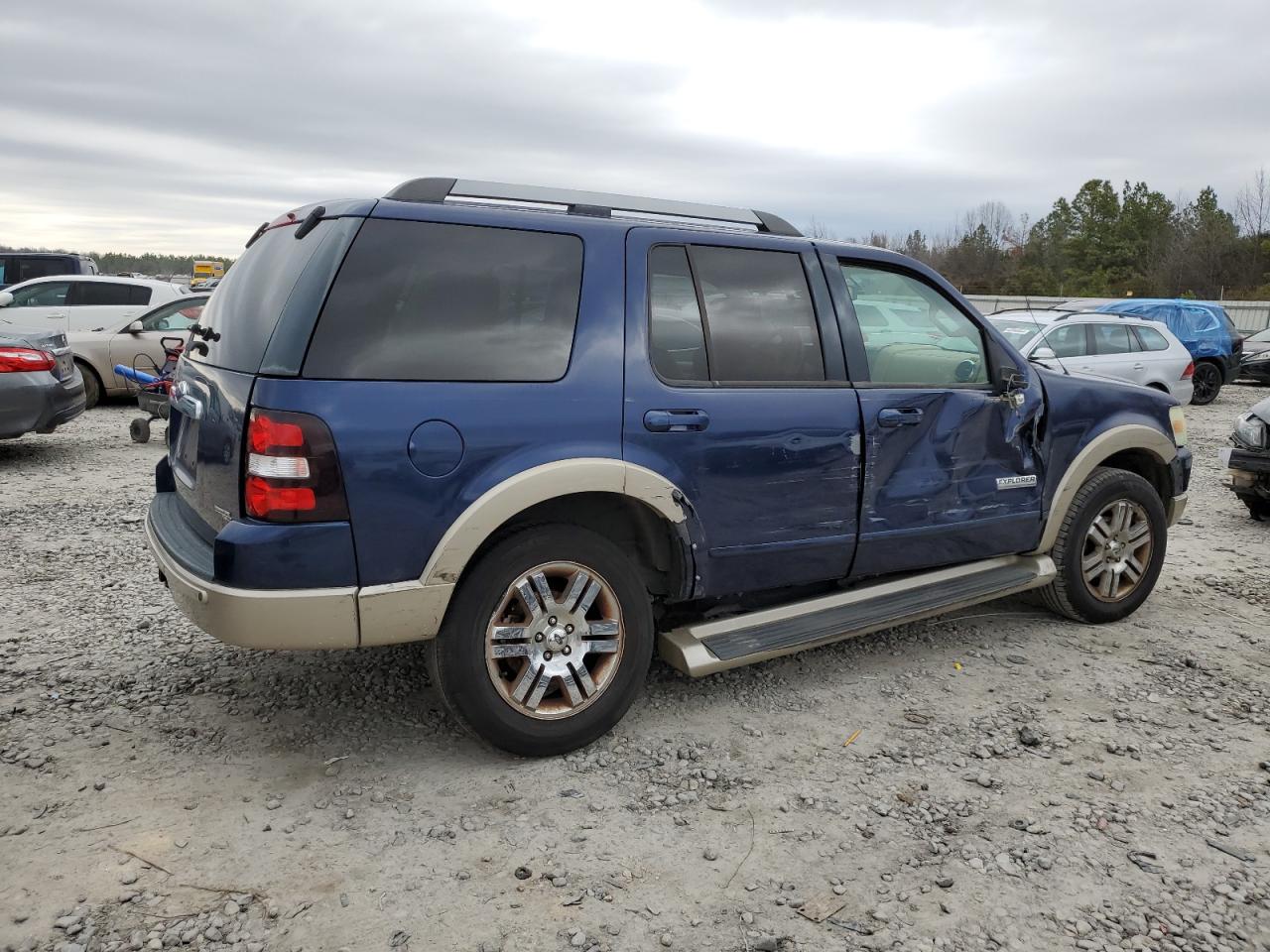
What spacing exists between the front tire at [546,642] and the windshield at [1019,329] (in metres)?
9.64

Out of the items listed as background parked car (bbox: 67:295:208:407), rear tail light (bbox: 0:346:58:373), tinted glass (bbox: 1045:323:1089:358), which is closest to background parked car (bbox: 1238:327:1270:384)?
tinted glass (bbox: 1045:323:1089:358)

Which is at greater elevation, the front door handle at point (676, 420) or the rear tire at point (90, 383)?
the front door handle at point (676, 420)

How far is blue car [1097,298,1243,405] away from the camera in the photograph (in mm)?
16938

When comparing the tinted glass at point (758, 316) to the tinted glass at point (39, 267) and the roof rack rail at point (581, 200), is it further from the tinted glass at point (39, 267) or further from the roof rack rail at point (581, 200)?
the tinted glass at point (39, 267)

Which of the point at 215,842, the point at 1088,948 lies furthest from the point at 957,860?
the point at 215,842

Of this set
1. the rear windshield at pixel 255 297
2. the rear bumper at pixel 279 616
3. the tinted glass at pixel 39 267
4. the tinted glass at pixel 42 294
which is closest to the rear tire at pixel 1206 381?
the rear windshield at pixel 255 297

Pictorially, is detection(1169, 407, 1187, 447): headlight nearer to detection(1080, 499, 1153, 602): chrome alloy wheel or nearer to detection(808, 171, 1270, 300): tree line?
detection(1080, 499, 1153, 602): chrome alloy wheel

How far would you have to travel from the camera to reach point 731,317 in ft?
12.6

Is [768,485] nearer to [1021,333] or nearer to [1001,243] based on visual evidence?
[1021,333]

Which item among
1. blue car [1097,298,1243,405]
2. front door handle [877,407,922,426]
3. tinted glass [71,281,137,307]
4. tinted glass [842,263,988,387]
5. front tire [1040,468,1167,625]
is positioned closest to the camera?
front door handle [877,407,922,426]

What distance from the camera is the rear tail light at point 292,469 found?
3002 mm

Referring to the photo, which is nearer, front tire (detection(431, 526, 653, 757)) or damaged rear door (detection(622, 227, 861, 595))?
front tire (detection(431, 526, 653, 757))

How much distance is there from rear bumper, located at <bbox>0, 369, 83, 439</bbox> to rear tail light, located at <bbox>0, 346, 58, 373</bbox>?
0.05 meters

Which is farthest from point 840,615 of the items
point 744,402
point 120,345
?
point 120,345
